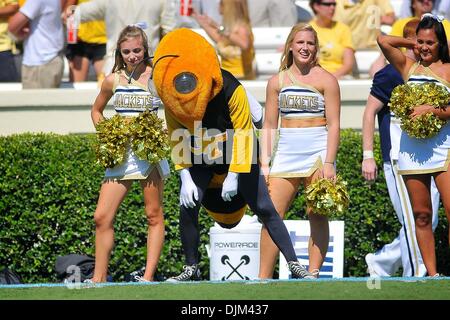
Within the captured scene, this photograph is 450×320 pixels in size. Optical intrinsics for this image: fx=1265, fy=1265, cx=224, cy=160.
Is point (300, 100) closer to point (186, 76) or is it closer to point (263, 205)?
point (263, 205)

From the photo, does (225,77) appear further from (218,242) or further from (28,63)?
(28,63)

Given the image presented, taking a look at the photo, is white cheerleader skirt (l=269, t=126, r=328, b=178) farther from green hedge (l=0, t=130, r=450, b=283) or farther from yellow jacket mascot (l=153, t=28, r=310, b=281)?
green hedge (l=0, t=130, r=450, b=283)

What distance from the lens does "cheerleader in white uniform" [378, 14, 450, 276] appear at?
894cm

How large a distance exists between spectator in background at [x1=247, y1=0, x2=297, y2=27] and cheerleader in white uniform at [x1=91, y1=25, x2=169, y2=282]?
4.09 m

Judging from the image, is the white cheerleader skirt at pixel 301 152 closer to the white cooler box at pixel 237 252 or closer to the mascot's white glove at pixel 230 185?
the mascot's white glove at pixel 230 185

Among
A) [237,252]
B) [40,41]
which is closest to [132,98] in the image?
[237,252]

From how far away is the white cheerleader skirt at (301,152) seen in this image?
894 centimetres

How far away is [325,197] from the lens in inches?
343

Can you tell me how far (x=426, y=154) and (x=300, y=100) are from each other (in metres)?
0.98

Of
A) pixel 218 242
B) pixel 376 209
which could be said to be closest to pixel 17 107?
pixel 218 242

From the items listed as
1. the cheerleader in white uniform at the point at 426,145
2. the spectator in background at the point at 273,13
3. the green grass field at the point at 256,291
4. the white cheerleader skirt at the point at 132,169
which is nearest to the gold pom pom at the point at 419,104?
the cheerleader in white uniform at the point at 426,145

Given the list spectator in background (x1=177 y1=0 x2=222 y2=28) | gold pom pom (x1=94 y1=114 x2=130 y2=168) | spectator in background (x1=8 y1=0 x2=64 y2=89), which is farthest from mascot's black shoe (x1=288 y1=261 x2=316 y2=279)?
spectator in background (x1=177 y1=0 x2=222 y2=28)

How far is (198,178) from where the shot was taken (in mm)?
8344

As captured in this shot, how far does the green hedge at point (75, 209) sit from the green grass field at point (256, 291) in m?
2.49
